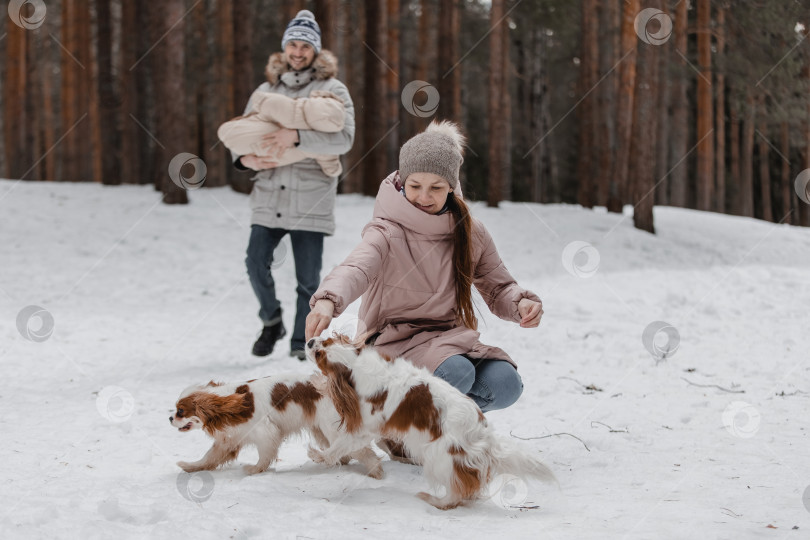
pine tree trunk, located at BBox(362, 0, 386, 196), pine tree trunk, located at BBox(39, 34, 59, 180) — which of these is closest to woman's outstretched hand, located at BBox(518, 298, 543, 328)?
pine tree trunk, located at BBox(362, 0, 386, 196)

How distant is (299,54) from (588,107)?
12416mm

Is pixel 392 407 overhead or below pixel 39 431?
overhead

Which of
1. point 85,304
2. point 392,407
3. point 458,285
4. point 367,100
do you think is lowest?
point 85,304

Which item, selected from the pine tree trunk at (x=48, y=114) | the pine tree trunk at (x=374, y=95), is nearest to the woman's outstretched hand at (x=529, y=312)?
the pine tree trunk at (x=374, y=95)

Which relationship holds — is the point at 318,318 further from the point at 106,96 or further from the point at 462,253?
the point at 106,96

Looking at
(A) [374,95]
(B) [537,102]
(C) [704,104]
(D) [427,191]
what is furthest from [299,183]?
(B) [537,102]

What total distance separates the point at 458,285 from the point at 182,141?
9.45m

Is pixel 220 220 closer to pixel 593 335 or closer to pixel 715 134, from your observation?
pixel 593 335

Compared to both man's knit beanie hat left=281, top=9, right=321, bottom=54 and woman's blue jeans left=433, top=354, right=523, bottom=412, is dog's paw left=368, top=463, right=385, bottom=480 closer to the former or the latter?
woman's blue jeans left=433, top=354, right=523, bottom=412

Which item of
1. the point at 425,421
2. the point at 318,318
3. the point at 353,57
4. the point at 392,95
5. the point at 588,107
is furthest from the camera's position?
the point at 353,57

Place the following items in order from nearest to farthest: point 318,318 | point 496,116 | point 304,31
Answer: point 318,318 < point 304,31 < point 496,116

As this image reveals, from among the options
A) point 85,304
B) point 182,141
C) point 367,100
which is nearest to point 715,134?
point 367,100

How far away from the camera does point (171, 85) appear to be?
11547 millimetres

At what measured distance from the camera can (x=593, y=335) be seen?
683 cm
